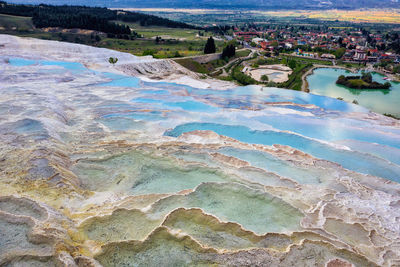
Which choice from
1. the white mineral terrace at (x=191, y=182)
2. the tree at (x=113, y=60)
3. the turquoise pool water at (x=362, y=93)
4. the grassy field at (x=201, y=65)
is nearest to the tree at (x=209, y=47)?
the grassy field at (x=201, y=65)

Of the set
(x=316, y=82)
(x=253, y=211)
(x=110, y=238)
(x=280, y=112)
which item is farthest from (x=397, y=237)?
(x=316, y=82)

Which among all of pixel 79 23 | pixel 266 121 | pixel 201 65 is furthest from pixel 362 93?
pixel 79 23

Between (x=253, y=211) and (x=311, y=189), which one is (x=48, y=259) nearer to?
(x=253, y=211)

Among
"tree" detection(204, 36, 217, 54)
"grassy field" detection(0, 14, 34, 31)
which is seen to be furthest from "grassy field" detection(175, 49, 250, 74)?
"grassy field" detection(0, 14, 34, 31)

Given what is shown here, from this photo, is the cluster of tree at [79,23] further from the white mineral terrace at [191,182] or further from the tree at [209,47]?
the white mineral terrace at [191,182]

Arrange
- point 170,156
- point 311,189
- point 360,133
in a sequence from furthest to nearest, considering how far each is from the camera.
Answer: point 360,133, point 170,156, point 311,189
